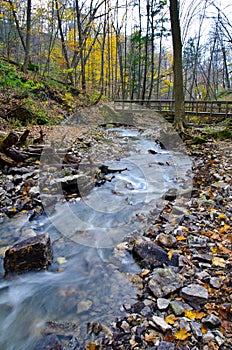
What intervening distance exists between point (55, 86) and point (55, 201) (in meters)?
12.6

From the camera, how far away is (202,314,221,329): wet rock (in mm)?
2116

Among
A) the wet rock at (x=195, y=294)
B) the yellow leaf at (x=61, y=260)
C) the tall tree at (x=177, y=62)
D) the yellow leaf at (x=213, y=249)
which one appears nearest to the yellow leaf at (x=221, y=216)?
the yellow leaf at (x=213, y=249)

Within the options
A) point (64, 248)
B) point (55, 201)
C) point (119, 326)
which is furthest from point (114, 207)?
point (119, 326)

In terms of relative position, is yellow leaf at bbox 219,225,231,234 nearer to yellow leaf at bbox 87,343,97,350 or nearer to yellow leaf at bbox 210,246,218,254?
yellow leaf at bbox 210,246,218,254

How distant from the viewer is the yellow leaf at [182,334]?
2.04 metres

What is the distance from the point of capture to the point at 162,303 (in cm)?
240

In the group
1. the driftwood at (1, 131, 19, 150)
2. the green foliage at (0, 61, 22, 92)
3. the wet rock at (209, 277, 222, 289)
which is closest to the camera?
the wet rock at (209, 277, 222, 289)

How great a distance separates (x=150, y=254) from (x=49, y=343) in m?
1.46

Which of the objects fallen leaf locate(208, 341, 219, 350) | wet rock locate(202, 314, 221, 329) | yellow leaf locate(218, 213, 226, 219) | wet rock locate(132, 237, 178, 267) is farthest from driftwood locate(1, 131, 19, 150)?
fallen leaf locate(208, 341, 219, 350)

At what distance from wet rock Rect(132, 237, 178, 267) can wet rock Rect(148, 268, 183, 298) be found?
5.8 inches

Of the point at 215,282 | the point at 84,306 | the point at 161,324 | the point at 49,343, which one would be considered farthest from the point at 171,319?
the point at 49,343

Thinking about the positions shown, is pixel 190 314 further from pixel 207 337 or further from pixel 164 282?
pixel 164 282

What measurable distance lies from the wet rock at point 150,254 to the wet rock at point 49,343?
1.25 meters

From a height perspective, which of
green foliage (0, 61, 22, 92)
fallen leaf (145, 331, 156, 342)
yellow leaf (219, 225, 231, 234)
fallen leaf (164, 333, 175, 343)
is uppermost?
green foliage (0, 61, 22, 92)
